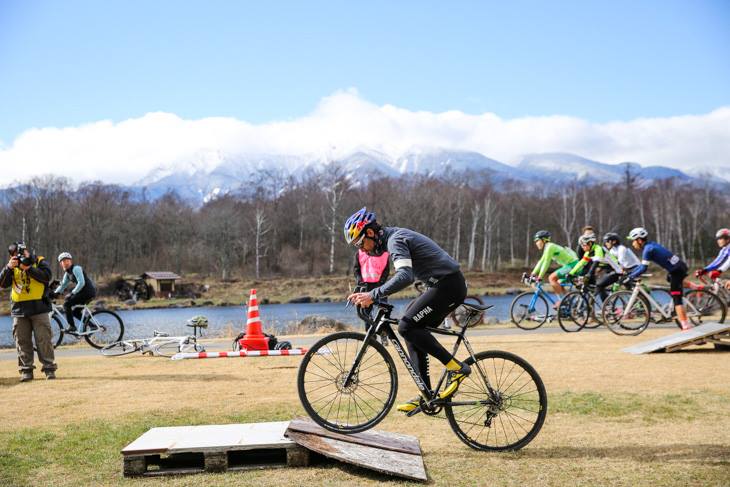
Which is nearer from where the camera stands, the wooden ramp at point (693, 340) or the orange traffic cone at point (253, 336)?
the wooden ramp at point (693, 340)

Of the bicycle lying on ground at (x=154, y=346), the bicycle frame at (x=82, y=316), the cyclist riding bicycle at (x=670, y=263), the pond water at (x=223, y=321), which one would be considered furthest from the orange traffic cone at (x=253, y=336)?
the cyclist riding bicycle at (x=670, y=263)

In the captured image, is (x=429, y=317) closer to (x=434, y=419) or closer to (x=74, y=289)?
(x=434, y=419)

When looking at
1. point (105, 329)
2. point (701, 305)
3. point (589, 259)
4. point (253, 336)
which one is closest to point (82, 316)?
point (105, 329)

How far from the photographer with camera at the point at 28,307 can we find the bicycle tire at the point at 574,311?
10905 mm

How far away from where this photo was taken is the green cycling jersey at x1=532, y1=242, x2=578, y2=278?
51.7ft

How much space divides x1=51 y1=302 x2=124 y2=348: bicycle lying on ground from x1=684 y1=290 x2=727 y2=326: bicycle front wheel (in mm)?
12726

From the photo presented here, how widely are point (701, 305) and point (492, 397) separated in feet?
39.5

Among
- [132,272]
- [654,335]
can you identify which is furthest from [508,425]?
[132,272]

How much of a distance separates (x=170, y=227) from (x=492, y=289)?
4819cm

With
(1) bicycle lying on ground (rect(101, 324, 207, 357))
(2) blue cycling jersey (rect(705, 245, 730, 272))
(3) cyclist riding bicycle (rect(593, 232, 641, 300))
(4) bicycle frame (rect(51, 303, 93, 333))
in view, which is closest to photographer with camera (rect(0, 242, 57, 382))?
(1) bicycle lying on ground (rect(101, 324, 207, 357))

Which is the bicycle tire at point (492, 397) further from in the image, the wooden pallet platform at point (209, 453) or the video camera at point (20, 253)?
the video camera at point (20, 253)

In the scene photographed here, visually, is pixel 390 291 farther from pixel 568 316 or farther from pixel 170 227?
pixel 170 227

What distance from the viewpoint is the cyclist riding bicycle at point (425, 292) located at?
5754 millimetres

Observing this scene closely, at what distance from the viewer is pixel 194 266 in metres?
84.9
